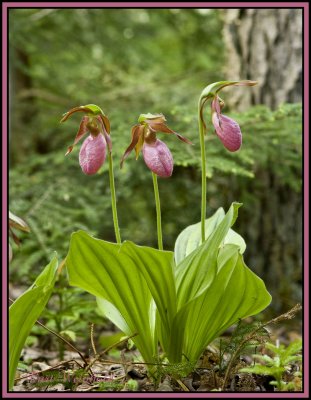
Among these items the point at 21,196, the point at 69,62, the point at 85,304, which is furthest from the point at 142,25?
the point at 85,304

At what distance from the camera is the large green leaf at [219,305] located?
1584 millimetres

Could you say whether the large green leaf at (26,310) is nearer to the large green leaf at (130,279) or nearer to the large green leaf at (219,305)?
the large green leaf at (130,279)

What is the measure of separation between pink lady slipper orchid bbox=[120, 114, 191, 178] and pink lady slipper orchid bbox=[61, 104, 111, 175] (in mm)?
69

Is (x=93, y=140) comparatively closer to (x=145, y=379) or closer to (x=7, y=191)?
(x=7, y=191)

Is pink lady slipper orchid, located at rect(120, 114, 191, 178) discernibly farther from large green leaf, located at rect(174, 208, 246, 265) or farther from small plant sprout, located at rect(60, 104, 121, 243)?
large green leaf, located at rect(174, 208, 246, 265)

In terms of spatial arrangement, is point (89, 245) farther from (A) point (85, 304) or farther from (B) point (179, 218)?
(B) point (179, 218)

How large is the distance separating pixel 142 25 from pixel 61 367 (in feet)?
12.2

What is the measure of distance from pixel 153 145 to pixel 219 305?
0.52 meters

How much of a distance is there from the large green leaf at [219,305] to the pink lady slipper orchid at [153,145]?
300 millimetres

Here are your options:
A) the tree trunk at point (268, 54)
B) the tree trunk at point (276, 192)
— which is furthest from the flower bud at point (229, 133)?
the tree trunk at point (268, 54)

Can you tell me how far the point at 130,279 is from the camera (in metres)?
1.61

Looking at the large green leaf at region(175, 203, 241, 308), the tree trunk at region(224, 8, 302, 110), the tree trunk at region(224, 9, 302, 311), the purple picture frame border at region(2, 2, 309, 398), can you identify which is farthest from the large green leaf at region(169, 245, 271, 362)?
the tree trunk at region(224, 8, 302, 110)

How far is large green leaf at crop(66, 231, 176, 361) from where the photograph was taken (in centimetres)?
154

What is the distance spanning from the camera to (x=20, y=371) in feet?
6.29
